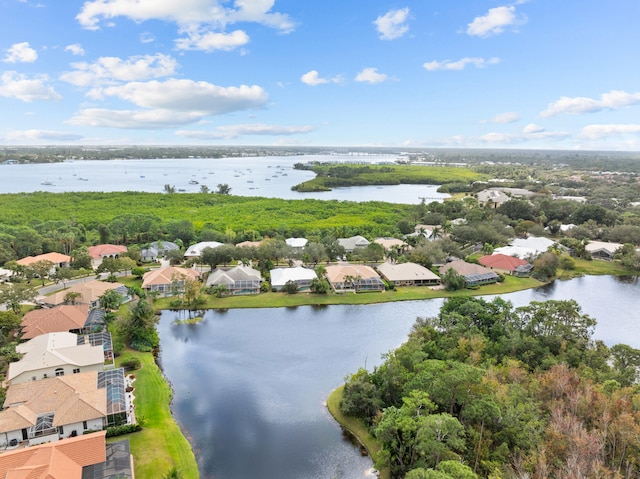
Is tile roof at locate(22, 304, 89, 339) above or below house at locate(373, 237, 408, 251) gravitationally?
below

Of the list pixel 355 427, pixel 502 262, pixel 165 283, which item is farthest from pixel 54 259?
pixel 502 262

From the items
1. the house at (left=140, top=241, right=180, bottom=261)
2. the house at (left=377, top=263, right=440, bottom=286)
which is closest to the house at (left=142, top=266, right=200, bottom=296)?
the house at (left=140, top=241, right=180, bottom=261)

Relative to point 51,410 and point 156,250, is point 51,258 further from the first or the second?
point 51,410

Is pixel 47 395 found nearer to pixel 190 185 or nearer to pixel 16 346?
pixel 16 346

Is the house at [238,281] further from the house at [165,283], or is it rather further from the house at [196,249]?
the house at [196,249]

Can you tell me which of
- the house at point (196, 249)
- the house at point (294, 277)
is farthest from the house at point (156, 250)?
the house at point (294, 277)

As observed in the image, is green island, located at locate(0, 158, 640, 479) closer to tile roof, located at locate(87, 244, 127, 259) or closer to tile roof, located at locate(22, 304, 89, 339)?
tile roof, located at locate(22, 304, 89, 339)

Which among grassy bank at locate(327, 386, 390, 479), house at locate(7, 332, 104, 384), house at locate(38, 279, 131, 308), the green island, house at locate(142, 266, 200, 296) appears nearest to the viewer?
the green island
